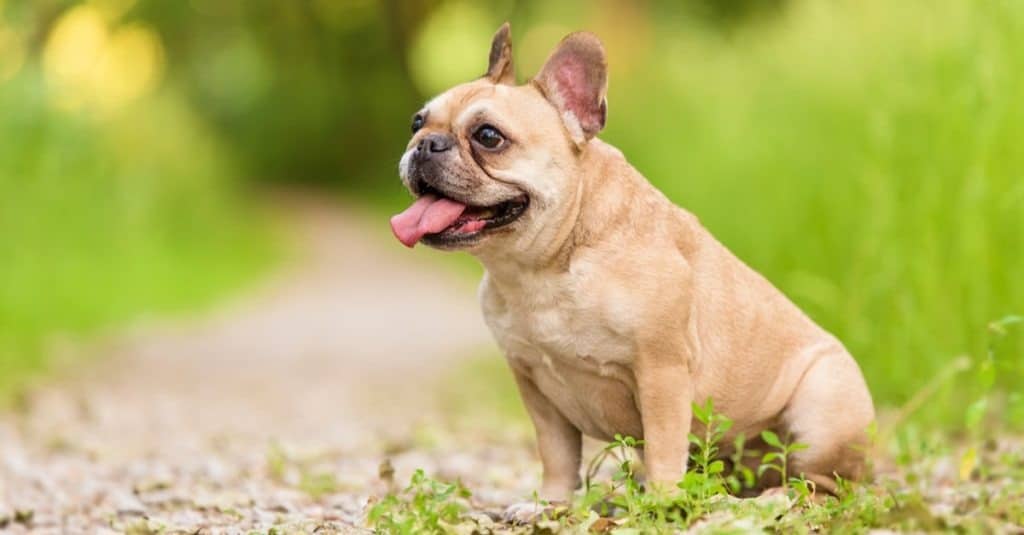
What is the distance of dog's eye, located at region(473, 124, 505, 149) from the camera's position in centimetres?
362

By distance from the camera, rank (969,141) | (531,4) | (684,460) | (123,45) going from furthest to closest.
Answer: (531,4) → (123,45) → (969,141) → (684,460)

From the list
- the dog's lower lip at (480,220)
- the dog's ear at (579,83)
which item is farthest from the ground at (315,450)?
the dog's ear at (579,83)

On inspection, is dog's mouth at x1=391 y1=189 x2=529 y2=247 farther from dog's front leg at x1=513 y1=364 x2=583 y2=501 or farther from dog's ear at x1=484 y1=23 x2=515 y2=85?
dog's front leg at x1=513 y1=364 x2=583 y2=501

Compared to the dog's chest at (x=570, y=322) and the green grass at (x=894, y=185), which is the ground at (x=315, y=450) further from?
the green grass at (x=894, y=185)

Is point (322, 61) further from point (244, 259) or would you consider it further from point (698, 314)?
point (698, 314)

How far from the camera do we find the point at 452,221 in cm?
362

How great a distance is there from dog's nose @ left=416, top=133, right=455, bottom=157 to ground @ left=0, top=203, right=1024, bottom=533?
83 centimetres

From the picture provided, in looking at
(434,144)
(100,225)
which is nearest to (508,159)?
(434,144)

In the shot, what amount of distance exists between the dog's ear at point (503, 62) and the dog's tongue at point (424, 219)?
438 millimetres

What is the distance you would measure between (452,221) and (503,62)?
21.4 inches

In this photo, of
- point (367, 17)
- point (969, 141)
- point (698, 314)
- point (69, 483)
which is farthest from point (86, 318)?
point (367, 17)

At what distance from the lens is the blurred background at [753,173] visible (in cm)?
591

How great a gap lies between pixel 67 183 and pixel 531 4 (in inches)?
548

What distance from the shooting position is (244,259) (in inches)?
693
